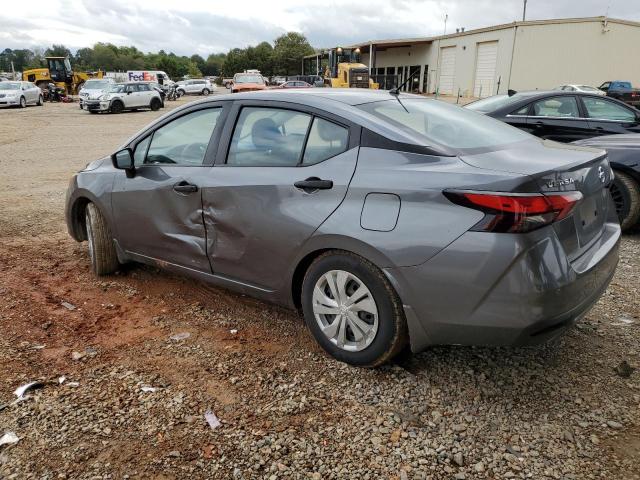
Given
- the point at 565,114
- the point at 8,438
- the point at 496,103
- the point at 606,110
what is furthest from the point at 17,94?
the point at 8,438

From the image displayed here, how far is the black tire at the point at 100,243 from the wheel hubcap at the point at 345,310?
7.18ft

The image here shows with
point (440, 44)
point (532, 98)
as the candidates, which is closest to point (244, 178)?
point (532, 98)

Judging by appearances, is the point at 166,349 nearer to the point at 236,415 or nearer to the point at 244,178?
the point at 236,415

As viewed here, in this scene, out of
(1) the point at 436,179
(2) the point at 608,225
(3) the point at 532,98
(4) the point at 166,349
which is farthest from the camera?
(3) the point at 532,98

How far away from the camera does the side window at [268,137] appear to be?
3100 millimetres

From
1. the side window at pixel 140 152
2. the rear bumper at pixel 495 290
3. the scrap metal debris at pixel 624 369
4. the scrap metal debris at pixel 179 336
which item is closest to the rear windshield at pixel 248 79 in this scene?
the side window at pixel 140 152

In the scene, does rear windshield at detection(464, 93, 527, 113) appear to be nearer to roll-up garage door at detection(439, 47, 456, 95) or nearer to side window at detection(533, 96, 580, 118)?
side window at detection(533, 96, 580, 118)

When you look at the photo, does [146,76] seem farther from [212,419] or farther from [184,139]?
[212,419]

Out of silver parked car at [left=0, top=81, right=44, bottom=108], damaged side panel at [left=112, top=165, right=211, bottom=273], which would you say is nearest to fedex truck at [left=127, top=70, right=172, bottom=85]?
silver parked car at [left=0, top=81, right=44, bottom=108]

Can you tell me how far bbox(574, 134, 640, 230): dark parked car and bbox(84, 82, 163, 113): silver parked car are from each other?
87.1ft

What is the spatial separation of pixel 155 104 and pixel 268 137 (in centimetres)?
2916

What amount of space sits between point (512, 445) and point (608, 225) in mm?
1460

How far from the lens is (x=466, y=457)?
2354 millimetres

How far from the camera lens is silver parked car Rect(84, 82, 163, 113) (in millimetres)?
27125
